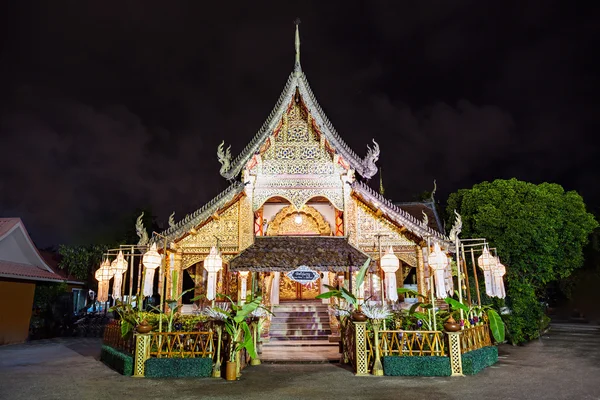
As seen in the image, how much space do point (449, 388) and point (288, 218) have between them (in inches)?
414

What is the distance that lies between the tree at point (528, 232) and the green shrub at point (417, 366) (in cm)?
804

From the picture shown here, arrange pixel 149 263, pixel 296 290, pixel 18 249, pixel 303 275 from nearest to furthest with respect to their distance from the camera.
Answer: pixel 149 263 < pixel 303 275 < pixel 18 249 < pixel 296 290

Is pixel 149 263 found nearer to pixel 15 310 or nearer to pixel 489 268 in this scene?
pixel 15 310

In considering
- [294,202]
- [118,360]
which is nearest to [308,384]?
[118,360]

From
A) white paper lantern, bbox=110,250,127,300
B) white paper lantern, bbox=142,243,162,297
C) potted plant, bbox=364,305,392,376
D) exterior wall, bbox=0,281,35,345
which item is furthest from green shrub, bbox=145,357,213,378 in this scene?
exterior wall, bbox=0,281,35,345

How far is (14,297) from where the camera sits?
48.8ft

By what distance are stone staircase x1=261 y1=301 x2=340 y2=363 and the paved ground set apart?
3.05 feet

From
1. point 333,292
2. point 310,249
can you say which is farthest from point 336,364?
point 310,249

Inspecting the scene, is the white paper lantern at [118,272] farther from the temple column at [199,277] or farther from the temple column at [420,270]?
the temple column at [420,270]

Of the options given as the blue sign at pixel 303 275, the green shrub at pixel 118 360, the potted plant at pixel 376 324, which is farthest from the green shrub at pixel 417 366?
the green shrub at pixel 118 360

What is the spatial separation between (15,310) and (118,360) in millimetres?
8798

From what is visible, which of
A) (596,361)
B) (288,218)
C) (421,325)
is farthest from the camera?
(288,218)

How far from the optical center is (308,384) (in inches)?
302

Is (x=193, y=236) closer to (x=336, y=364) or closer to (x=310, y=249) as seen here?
(x=310, y=249)
